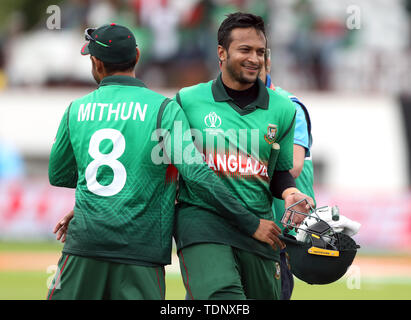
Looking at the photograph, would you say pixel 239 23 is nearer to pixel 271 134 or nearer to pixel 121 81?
pixel 271 134

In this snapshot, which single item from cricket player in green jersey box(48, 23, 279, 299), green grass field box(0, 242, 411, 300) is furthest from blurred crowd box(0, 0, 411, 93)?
cricket player in green jersey box(48, 23, 279, 299)

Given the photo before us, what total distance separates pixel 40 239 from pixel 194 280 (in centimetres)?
1492

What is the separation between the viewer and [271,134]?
505 cm

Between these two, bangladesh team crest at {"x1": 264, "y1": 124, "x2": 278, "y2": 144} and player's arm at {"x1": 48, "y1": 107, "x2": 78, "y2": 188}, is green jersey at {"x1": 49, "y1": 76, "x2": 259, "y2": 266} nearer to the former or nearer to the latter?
player's arm at {"x1": 48, "y1": 107, "x2": 78, "y2": 188}

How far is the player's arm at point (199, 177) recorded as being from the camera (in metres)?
4.56

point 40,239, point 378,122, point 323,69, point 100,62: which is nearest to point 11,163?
point 40,239

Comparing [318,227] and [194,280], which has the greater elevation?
[318,227]

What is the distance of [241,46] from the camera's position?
4.98 metres

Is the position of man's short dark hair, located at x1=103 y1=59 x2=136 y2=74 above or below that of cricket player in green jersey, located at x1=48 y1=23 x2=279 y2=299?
above

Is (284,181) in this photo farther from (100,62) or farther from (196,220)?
(100,62)

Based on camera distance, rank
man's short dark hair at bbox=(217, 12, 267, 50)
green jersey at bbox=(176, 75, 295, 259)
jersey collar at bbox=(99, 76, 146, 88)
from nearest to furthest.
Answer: jersey collar at bbox=(99, 76, 146, 88) < green jersey at bbox=(176, 75, 295, 259) < man's short dark hair at bbox=(217, 12, 267, 50)

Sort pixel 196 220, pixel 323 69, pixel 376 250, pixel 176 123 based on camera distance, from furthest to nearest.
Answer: pixel 323 69 → pixel 376 250 → pixel 196 220 → pixel 176 123

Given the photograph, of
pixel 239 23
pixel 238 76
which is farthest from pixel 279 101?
pixel 239 23

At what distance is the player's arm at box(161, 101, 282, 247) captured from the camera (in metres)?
4.56
